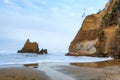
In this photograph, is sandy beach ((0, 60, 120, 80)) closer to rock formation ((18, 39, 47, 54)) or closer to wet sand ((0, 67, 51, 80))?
wet sand ((0, 67, 51, 80))

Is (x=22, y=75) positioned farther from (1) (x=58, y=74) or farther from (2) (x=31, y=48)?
(2) (x=31, y=48)

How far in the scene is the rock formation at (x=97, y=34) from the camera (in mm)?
41625

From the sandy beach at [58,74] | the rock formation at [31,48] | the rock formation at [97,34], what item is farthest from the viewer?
the rock formation at [31,48]

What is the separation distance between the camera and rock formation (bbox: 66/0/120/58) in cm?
4162

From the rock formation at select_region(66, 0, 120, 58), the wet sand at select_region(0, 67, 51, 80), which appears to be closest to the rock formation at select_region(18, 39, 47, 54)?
the rock formation at select_region(66, 0, 120, 58)

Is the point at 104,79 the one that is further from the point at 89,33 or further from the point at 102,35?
the point at 89,33

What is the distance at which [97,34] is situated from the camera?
73.7 meters

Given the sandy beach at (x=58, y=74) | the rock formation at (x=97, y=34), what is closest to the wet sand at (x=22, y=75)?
the sandy beach at (x=58, y=74)

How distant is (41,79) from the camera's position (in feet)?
37.5

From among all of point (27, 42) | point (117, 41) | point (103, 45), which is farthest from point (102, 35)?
point (27, 42)

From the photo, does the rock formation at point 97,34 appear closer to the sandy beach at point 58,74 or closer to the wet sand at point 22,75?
the sandy beach at point 58,74

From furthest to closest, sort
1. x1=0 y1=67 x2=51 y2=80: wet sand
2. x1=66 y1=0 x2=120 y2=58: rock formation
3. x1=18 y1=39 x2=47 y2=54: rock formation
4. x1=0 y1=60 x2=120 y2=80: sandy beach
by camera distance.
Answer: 1. x1=18 y1=39 x2=47 y2=54: rock formation
2. x1=66 y1=0 x2=120 y2=58: rock formation
3. x1=0 y1=60 x2=120 y2=80: sandy beach
4. x1=0 y1=67 x2=51 y2=80: wet sand

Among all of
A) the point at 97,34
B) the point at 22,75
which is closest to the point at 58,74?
the point at 22,75

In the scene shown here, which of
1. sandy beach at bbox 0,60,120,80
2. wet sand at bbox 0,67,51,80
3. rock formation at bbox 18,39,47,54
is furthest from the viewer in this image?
rock formation at bbox 18,39,47,54
